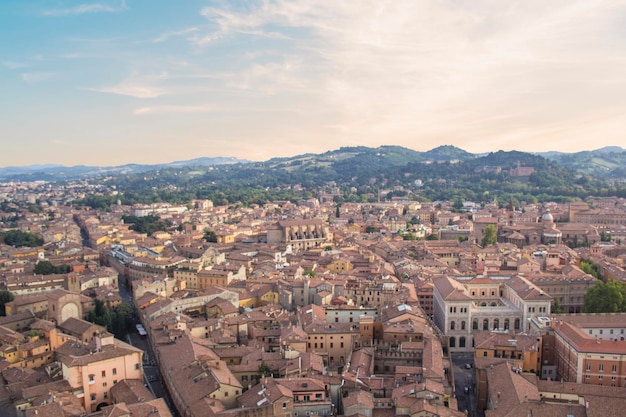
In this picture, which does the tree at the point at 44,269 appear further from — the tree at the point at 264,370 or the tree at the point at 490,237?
the tree at the point at 490,237

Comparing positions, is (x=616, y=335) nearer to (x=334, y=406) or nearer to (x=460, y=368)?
(x=460, y=368)

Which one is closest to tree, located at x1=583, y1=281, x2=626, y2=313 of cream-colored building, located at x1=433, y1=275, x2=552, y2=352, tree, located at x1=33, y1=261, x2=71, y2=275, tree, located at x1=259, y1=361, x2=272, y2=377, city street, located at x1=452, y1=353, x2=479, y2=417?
cream-colored building, located at x1=433, y1=275, x2=552, y2=352

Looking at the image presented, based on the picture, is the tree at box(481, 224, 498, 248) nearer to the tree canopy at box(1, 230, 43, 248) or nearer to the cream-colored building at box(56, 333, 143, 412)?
the cream-colored building at box(56, 333, 143, 412)

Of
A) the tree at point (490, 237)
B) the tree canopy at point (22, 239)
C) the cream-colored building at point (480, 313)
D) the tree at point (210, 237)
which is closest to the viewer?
the cream-colored building at point (480, 313)

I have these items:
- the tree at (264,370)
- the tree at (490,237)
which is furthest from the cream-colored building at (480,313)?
the tree at (490,237)

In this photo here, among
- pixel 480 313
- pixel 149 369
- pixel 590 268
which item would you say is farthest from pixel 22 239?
pixel 590 268

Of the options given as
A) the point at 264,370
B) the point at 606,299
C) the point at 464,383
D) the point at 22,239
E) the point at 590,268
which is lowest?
the point at 464,383

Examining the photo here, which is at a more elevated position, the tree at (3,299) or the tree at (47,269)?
the tree at (47,269)

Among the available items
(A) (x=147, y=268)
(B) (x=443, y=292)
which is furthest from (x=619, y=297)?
(A) (x=147, y=268)

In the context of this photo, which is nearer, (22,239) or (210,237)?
(22,239)

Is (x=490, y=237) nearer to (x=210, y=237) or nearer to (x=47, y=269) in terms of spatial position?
(x=210, y=237)
